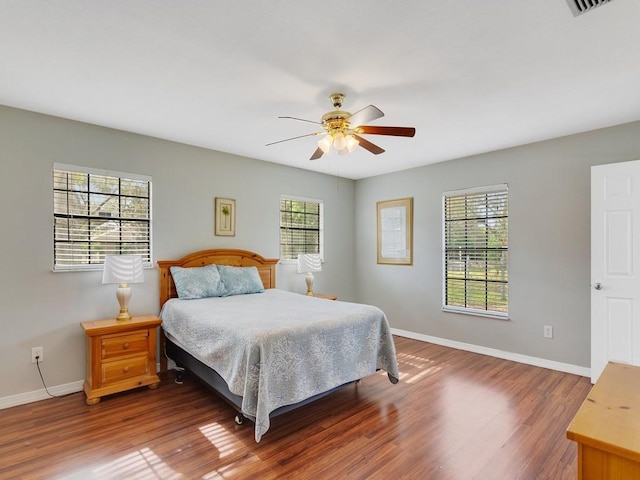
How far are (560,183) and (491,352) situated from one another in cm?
209

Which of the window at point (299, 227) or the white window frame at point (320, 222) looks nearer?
the white window frame at point (320, 222)

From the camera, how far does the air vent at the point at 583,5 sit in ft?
5.29

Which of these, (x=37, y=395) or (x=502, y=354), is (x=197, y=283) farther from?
(x=502, y=354)

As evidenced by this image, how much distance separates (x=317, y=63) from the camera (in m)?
2.19

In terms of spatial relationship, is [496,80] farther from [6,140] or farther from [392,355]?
[6,140]

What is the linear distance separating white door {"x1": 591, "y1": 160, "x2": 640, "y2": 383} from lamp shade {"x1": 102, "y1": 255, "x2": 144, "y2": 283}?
425cm

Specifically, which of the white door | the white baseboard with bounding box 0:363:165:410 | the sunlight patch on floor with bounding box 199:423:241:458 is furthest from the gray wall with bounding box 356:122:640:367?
the white baseboard with bounding box 0:363:165:410

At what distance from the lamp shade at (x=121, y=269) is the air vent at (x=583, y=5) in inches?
138

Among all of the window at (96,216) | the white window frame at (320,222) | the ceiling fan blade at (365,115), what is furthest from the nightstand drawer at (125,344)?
the ceiling fan blade at (365,115)

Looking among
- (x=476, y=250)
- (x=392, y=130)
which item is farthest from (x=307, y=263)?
(x=392, y=130)

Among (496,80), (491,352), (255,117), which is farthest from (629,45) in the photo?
(491,352)

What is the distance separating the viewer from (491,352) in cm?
419

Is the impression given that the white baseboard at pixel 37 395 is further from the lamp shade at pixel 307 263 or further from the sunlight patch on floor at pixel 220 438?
the lamp shade at pixel 307 263

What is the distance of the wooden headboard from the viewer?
368cm
